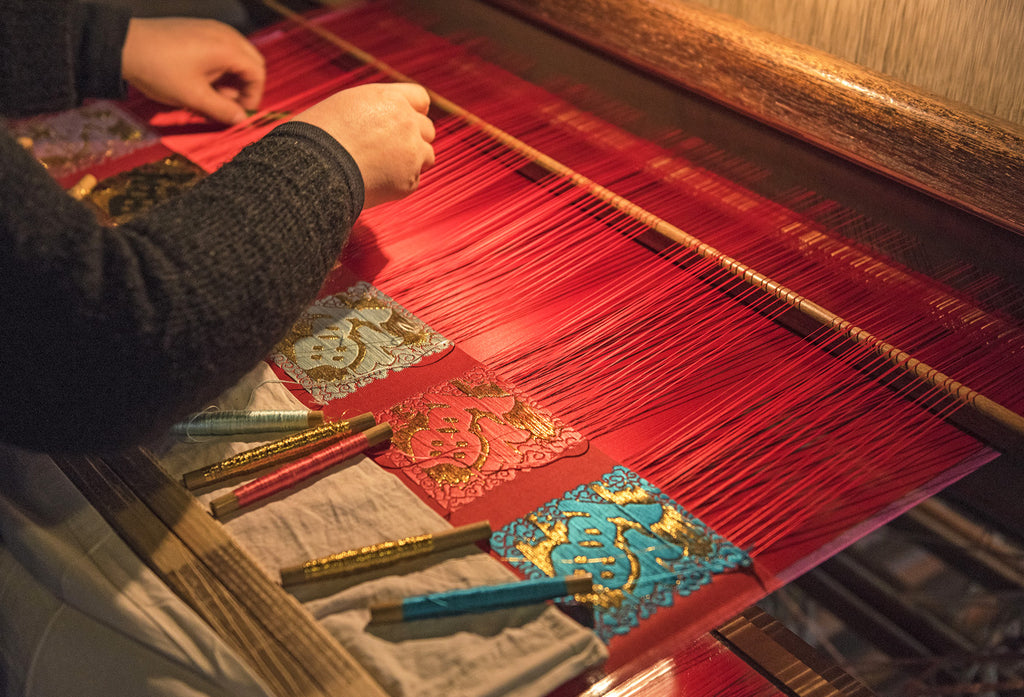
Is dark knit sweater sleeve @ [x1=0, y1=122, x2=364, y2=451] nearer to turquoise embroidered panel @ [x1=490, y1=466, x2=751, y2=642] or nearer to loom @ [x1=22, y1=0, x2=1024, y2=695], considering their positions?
loom @ [x1=22, y1=0, x2=1024, y2=695]

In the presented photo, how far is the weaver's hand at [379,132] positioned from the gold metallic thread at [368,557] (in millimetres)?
389

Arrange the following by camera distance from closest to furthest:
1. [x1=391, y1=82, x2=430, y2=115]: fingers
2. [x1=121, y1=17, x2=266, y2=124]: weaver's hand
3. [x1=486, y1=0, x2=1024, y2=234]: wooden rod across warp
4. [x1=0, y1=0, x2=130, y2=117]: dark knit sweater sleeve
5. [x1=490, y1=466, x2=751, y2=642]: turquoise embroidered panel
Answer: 1. [x1=490, y1=466, x2=751, y2=642]: turquoise embroidered panel
2. [x1=486, y1=0, x2=1024, y2=234]: wooden rod across warp
3. [x1=391, y1=82, x2=430, y2=115]: fingers
4. [x1=0, y1=0, x2=130, y2=117]: dark knit sweater sleeve
5. [x1=121, y1=17, x2=266, y2=124]: weaver's hand

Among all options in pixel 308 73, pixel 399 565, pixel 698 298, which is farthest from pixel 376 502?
pixel 308 73

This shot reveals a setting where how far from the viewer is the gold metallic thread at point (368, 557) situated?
0.72 metres

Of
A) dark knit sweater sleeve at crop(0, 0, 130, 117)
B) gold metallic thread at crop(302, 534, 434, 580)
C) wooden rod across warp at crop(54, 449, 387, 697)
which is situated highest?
dark knit sweater sleeve at crop(0, 0, 130, 117)

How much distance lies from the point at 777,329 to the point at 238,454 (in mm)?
604

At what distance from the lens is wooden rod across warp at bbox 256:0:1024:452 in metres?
0.84

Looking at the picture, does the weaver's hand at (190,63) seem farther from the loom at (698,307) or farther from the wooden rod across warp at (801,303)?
the wooden rod across warp at (801,303)

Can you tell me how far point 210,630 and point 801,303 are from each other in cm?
70

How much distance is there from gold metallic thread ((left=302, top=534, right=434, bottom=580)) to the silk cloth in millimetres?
10

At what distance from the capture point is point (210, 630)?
0.67 m

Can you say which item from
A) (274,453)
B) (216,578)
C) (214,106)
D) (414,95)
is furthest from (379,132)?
(214,106)

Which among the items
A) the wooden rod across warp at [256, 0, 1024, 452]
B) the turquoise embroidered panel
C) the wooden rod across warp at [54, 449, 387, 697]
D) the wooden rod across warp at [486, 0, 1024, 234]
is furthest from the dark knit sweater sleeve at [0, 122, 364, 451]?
the wooden rod across warp at [486, 0, 1024, 234]

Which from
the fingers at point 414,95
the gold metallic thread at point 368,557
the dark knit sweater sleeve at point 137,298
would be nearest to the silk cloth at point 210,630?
the gold metallic thread at point 368,557
